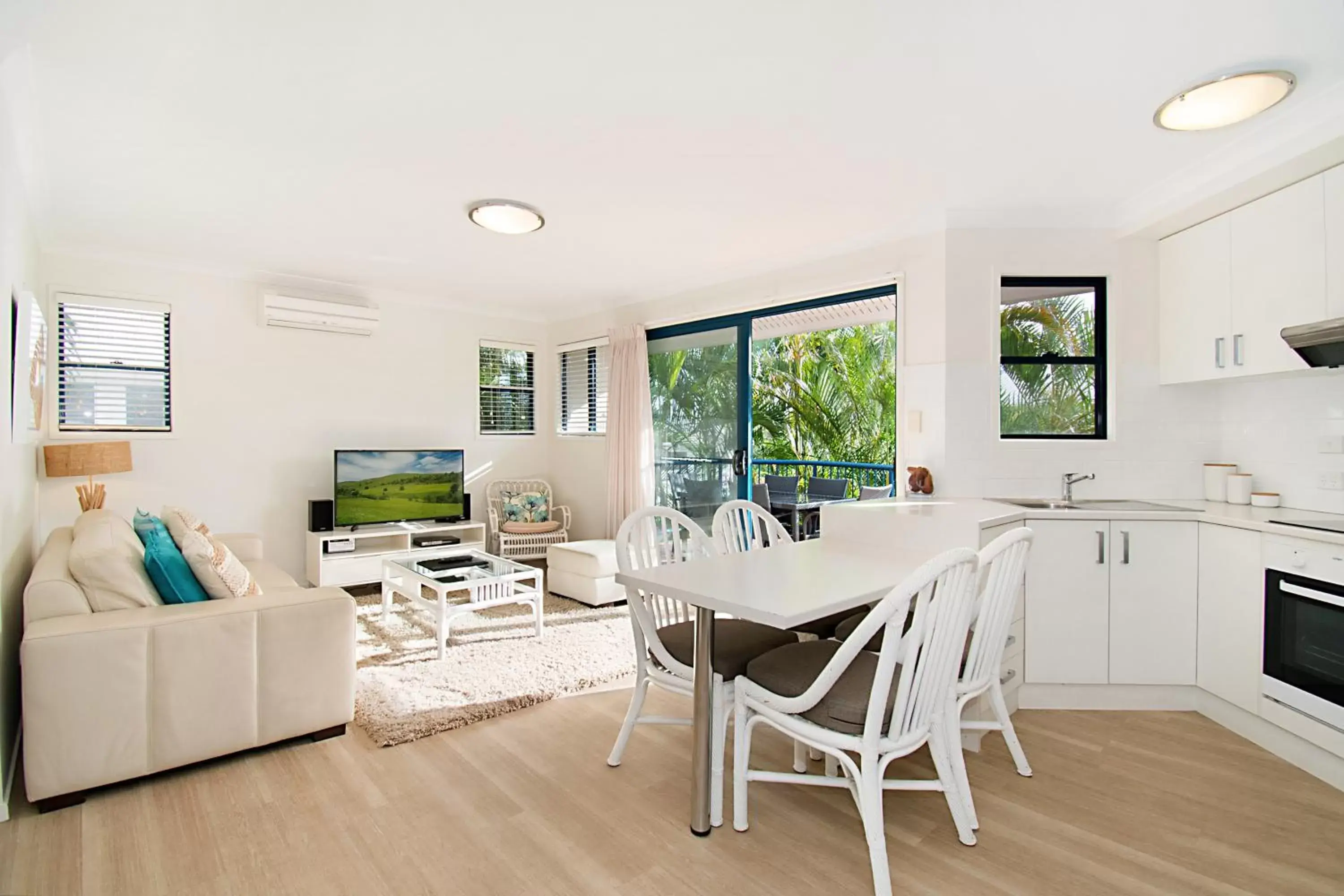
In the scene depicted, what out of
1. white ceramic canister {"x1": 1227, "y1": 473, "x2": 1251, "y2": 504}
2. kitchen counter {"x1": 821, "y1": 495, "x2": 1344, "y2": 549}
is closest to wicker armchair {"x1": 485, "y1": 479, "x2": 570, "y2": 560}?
kitchen counter {"x1": 821, "y1": 495, "x2": 1344, "y2": 549}

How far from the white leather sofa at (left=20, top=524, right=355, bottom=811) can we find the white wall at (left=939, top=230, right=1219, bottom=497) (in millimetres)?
3124

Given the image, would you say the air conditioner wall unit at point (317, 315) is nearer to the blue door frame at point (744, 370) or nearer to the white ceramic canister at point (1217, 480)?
the blue door frame at point (744, 370)

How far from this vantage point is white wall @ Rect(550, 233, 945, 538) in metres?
3.71

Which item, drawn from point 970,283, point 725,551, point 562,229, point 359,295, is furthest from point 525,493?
point 970,283

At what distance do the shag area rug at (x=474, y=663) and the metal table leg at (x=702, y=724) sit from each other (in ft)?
4.08

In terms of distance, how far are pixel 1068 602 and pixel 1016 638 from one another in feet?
1.03

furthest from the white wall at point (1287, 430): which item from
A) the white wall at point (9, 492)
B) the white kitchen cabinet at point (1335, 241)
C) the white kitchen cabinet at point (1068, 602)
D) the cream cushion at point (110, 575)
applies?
the white wall at point (9, 492)

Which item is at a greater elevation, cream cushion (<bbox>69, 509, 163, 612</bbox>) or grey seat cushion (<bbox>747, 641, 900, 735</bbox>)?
cream cushion (<bbox>69, 509, 163, 612</bbox>)

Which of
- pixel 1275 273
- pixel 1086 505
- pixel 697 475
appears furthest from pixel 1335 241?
pixel 697 475

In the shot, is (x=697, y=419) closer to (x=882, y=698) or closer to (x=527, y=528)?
(x=527, y=528)

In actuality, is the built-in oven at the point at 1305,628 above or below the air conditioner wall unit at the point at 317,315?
below

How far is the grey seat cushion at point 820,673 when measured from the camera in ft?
5.88

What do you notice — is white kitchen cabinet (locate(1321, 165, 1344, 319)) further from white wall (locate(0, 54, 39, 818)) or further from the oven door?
white wall (locate(0, 54, 39, 818))

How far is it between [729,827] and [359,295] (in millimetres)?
5027
